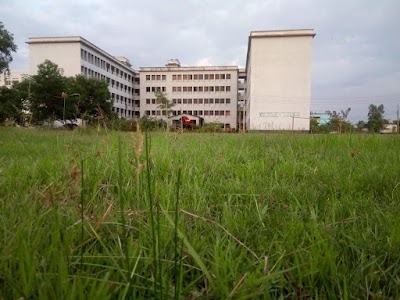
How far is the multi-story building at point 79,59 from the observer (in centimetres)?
6650

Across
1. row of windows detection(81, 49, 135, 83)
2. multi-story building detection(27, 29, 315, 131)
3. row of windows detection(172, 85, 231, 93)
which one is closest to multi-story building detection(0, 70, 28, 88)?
multi-story building detection(27, 29, 315, 131)

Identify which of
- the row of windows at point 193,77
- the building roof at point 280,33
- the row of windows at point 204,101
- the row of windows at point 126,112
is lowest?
the row of windows at point 126,112

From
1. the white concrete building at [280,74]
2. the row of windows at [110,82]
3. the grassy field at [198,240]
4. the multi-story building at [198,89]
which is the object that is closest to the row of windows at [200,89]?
the multi-story building at [198,89]

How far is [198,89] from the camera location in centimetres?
8412

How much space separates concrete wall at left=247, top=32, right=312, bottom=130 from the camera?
203 feet

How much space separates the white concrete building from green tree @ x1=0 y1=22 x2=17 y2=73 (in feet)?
149

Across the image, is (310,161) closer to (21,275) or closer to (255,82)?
(21,275)

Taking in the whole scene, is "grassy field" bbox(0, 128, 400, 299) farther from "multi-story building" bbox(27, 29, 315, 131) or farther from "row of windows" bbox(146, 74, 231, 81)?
"row of windows" bbox(146, 74, 231, 81)

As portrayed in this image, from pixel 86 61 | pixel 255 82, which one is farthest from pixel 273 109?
pixel 86 61

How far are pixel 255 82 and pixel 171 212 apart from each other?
2552 inches

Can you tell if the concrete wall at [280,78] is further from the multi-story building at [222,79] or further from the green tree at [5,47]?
the green tree at [5,47]

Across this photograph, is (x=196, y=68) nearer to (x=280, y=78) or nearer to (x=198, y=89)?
(x=198, y=89)

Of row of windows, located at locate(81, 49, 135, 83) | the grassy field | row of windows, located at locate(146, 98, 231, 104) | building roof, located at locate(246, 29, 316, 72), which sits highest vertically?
building roof, located at locate(246, 29, 316, 72)

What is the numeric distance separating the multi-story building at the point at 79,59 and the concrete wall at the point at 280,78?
1291 inches
